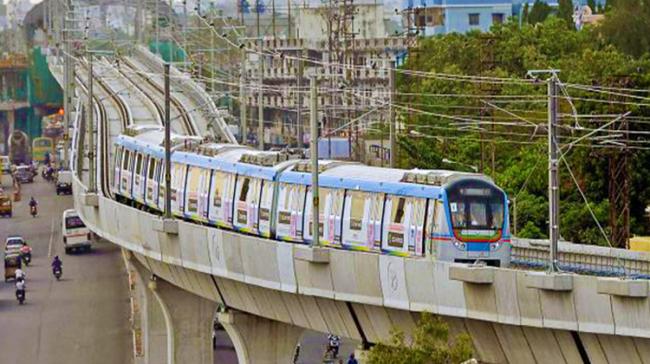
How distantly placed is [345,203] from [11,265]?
38.1 metres

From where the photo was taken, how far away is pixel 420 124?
76.6 metres

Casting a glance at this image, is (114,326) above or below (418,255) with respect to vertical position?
below

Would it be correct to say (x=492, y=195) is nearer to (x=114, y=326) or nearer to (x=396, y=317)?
(x=396, y=317)

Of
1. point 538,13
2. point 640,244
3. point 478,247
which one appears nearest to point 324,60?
point 538,13

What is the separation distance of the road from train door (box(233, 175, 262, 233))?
16.0 meters

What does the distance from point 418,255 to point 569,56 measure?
5120 cm

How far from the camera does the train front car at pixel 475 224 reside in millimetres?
34406

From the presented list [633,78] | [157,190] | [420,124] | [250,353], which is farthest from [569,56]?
[250,353]

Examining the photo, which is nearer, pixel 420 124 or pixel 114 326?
pixel 114 326

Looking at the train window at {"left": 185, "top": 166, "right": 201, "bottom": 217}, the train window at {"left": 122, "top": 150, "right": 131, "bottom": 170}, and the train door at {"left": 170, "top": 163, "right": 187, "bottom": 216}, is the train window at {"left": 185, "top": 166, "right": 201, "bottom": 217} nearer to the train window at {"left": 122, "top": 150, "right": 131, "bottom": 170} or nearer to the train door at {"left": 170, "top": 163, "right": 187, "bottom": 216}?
the train door at {"left": 170, "top": 163, "right": 187, "bottom": 216}

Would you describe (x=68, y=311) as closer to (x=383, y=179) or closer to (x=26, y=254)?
(x=26, y=254)

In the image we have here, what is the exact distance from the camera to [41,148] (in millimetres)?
139750

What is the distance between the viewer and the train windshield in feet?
113

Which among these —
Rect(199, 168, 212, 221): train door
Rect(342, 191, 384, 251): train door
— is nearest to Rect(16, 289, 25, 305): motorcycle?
Rect(199, 168, 212, 221): train door
